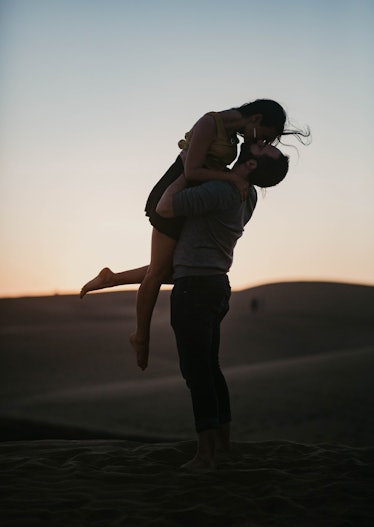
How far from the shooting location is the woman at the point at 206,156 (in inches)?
197

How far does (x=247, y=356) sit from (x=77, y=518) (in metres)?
27.9

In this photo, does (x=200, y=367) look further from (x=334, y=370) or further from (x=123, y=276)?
(x=334, y=370)

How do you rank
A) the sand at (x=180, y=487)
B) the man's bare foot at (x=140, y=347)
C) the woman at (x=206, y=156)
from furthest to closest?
1. the man's bare foot at (x=140, y=347)
2. the woman at (x=206, y=156)
3. the sand at (x=180, y=487)

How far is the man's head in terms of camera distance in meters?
5.01

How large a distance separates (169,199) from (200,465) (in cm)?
165

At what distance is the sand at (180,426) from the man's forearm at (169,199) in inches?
61.8

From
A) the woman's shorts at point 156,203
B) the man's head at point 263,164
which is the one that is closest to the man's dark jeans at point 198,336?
the woman's shorts at point 156,203

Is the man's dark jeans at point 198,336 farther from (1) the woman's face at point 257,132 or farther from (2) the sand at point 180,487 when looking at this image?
(1) the woman's face at point 257,132

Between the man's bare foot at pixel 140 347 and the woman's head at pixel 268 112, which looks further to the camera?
the man's bare foot at pixel 140 347

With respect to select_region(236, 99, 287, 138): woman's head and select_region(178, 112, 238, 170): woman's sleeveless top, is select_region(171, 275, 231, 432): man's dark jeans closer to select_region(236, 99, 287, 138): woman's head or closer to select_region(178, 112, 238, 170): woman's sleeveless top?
select_region(178, 112, 238, 170): woman's sleeveless top

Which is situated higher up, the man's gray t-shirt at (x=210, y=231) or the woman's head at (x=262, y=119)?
the woman's head at (x=262, y=119)

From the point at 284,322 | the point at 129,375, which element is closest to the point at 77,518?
the point at 129,375

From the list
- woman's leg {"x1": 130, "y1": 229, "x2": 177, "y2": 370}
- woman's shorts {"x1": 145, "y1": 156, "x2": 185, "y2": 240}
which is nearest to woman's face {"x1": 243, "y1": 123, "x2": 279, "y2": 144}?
woman's shorts {"x1": 145, "y1": 156, "x2": 185, "y2": 240}

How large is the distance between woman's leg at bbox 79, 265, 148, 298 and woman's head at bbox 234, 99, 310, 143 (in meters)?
1.15
